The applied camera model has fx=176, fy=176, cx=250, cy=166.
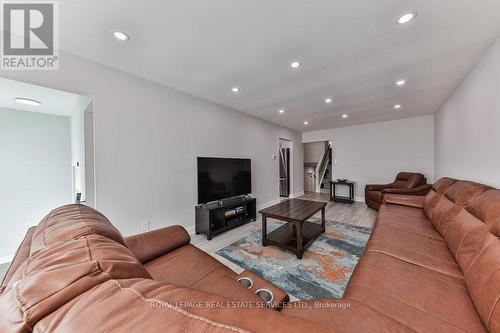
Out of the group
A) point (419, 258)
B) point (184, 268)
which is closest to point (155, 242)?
point (184, 268)

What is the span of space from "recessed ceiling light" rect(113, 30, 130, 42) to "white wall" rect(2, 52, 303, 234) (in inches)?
27.4

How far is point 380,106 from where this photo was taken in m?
3.61

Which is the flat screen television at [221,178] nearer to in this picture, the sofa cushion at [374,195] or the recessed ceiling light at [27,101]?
the recessed ceiling light at [27,101]

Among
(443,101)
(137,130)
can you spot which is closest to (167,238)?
(137,130)

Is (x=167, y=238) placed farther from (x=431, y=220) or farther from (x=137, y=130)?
(x=431, y=220)

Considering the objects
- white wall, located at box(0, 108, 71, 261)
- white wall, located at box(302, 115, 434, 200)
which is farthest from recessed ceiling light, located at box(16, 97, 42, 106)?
white wall, located at box(302, 115, 434, 200)

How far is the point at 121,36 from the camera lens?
160 centimetres

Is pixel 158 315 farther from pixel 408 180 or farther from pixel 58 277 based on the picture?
pixel 408 180

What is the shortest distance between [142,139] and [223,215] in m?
1.71

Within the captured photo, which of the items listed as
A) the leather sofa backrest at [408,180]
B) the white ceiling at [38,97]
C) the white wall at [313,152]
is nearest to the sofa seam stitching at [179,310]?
the white ceiling at [38,97]

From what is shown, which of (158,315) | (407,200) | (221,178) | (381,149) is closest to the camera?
(158,315)

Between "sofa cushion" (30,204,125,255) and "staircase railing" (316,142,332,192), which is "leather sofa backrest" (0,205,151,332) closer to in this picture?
"sofa cushion" (30,204,125,255)

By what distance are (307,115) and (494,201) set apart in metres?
3.34

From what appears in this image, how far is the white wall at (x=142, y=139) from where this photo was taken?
2025mm
